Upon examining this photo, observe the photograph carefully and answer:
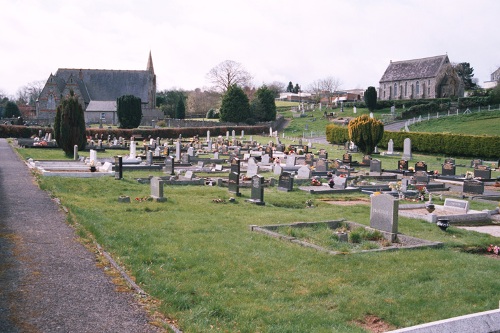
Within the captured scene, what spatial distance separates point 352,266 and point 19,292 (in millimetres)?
5364

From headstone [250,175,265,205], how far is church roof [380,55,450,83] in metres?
76.2

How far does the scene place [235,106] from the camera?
7981cm

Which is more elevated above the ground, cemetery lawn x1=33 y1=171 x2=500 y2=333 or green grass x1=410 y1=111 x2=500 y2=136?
green grass x1=410 y1=111 x2=500 y2=136

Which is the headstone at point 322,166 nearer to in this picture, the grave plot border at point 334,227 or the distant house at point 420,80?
the grave plot border at point 334,227

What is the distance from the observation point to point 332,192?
21.5 m

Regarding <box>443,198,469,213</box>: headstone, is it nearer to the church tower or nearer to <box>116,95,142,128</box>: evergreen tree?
<box>116,95,142,128</box>: evergreen tree

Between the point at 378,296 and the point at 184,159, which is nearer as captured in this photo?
the point at 378,296

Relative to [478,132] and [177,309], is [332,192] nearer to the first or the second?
[177,309]

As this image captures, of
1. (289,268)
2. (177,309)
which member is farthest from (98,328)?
(289,268)

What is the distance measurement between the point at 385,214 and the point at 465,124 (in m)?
54.9

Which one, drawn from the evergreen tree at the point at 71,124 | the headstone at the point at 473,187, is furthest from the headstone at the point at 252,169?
the evergreen tree at the point at 71,124

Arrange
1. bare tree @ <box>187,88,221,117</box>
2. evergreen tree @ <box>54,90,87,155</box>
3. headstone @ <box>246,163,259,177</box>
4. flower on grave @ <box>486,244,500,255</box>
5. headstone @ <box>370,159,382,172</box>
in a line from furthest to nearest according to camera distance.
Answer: bare tree @ <box>187,88,221,117</box>, evergreen tree @ <box>54,90,87,155</box>, headstone @ <box>370,159,382,172</box>, headstone @ <box>246,163,259,177</box>, flower on grave @ <box>486,244,500,255</box>

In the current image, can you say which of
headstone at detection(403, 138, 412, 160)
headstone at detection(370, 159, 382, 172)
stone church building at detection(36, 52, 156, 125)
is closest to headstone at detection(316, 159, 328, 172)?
headstone at detection(370, 159, 382, 172)

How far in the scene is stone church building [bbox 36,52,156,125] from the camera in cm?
8919
